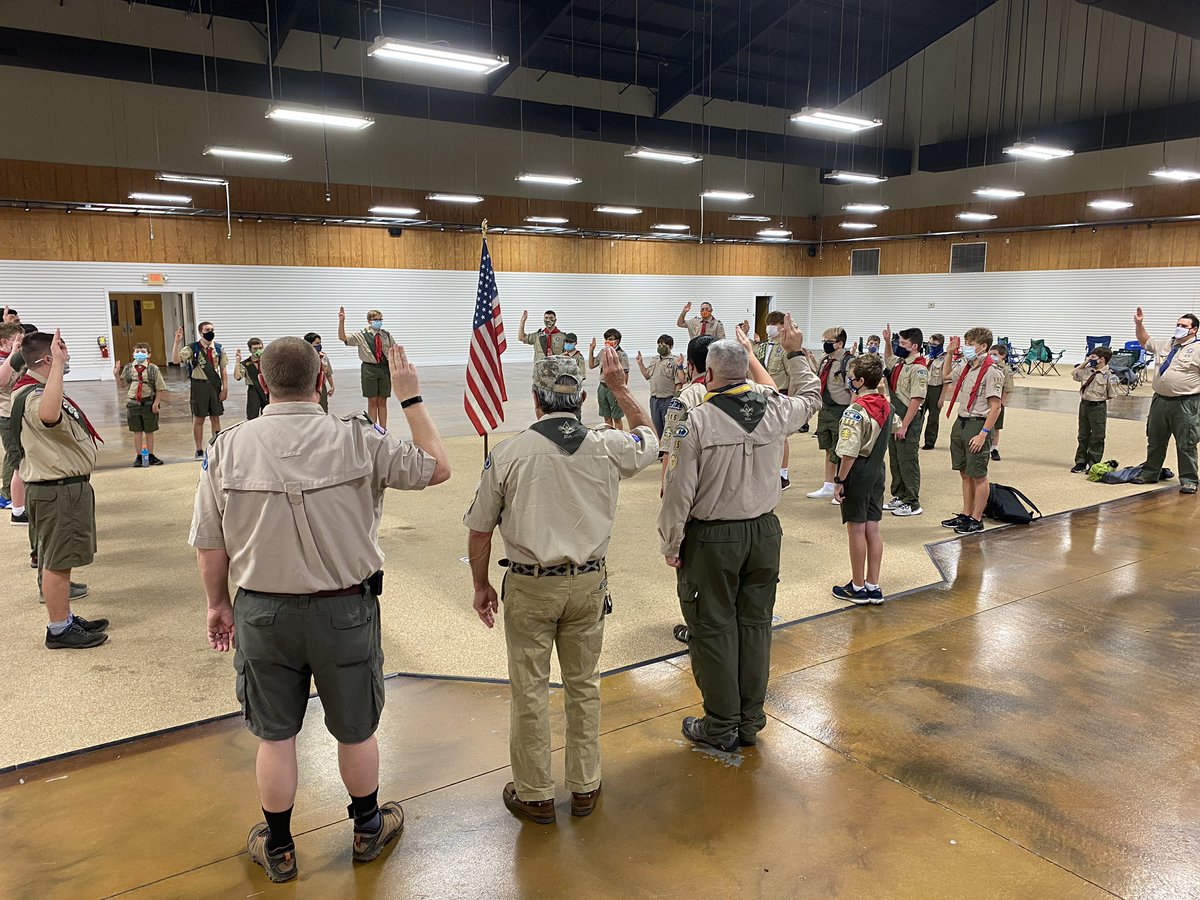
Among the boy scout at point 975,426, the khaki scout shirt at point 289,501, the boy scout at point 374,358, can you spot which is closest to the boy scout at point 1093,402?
the boy scout at point 975,426

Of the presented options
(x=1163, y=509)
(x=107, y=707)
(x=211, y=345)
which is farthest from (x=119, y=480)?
(x=1163, y=509)

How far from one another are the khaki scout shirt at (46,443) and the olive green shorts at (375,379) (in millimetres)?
6398

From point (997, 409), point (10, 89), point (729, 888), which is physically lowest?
point (729, 888)

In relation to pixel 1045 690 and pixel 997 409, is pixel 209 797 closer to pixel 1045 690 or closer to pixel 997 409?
pixel 1045 690

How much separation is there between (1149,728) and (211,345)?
957cm

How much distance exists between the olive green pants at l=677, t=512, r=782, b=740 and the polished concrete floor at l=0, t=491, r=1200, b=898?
259 millimetres

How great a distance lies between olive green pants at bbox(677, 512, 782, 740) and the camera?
310 centimetres

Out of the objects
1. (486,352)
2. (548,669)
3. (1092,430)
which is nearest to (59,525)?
(486,352)

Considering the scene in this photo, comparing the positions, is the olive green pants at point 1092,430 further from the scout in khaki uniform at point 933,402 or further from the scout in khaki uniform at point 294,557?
the scout in khaki uniform at point 294,557

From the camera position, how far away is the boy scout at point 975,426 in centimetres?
640

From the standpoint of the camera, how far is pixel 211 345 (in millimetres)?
9367

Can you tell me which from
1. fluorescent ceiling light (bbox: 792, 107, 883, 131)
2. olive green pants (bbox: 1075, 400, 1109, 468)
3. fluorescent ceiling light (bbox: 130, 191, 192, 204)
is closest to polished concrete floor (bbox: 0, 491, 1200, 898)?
olive green pants (bbox: 1075, 400, 1109, 468)

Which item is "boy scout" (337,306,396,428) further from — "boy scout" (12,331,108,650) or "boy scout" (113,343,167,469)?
"boy scout" (12,331,108,650)

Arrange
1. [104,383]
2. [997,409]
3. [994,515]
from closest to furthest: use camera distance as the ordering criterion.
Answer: [997,409] → [994,515] → [104,383]
